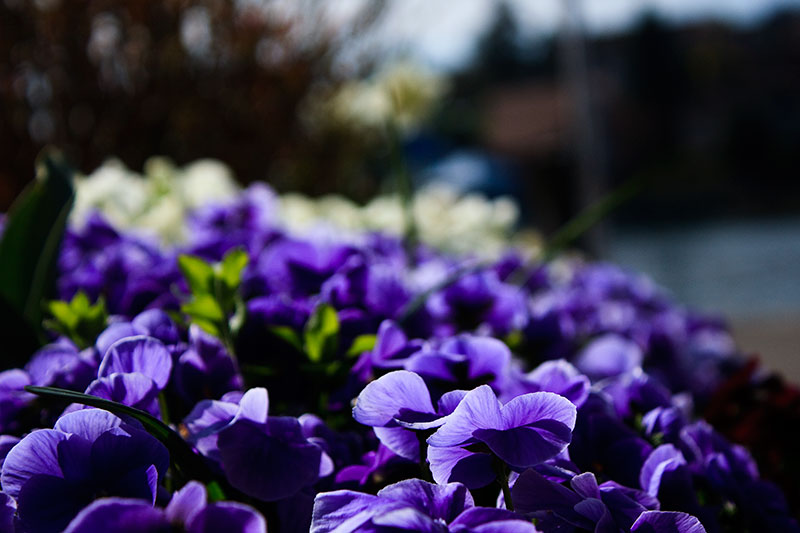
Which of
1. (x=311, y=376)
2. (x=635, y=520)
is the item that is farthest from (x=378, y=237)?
(x=635, y=520)

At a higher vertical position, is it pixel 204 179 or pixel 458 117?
pixel 204 179

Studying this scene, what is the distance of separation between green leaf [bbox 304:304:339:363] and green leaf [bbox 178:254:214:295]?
0.31ft

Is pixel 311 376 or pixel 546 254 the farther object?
pixel 546 254

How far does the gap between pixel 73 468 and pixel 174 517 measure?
97 mm

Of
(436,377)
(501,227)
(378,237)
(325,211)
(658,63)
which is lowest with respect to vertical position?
(658,63)

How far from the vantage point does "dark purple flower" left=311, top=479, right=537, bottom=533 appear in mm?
430

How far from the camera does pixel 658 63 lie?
1226 inches

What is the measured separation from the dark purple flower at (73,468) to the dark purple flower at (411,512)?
0.34 feet

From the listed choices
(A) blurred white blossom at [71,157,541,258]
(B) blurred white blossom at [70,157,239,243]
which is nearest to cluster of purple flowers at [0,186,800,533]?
(A) blurred white blossom at [71,157,541,258]

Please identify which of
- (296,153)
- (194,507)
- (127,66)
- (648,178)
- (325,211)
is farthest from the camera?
(296,153)

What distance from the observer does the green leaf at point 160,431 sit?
506 mm

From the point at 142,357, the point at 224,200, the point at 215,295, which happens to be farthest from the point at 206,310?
the point at 224,200

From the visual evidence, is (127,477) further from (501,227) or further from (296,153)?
(296,153)

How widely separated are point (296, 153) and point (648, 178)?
2.49 meters
